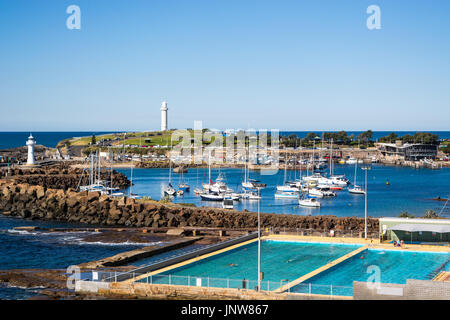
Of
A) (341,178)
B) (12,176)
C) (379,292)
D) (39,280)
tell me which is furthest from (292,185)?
(379,292)

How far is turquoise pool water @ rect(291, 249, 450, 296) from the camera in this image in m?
19.9

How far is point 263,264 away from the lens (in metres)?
23.0

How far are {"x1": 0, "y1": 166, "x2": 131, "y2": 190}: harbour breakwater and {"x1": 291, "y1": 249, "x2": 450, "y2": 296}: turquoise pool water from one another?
50029 millimetres

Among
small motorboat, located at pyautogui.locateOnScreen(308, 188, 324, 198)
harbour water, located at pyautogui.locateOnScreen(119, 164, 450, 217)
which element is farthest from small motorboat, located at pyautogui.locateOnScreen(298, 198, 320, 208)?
small motorboat, located at pyautogui.locateOnScreen(308, 188, 324, 198)

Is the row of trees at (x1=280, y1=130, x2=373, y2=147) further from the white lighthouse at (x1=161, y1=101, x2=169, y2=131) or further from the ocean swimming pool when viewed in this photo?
the ocean swimming pool

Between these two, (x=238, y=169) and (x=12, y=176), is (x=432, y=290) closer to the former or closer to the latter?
(x=12, y=176)

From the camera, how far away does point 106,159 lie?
115562 millimetres

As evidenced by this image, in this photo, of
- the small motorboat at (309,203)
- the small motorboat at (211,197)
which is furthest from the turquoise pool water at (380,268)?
the small motorboat at (211,197)

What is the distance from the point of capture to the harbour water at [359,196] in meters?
59.2

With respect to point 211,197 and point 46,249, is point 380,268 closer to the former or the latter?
point 46,249

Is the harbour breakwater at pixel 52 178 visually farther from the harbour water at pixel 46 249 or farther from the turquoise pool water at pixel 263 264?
the turquoise pool water at pixel 263 264

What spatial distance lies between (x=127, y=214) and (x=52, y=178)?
30.5 meters

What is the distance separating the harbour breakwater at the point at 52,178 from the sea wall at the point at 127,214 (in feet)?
40.8

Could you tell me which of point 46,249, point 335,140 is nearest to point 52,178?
point 46,249
